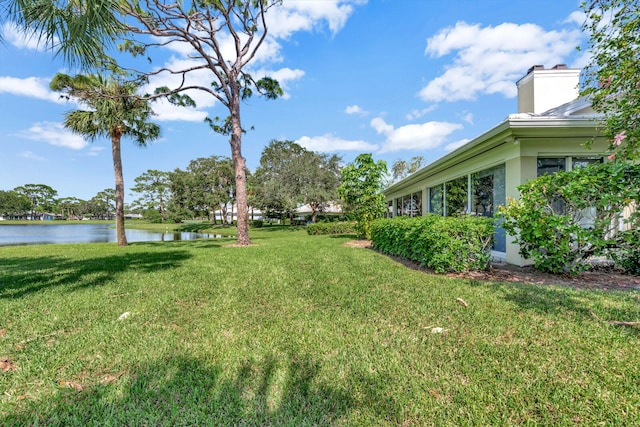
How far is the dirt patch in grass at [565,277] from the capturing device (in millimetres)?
4438

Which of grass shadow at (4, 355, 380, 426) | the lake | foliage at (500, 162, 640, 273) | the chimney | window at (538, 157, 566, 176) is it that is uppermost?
the chimney

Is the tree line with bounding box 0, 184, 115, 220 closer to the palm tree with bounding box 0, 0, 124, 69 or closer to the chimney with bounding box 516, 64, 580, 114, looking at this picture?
the palm tree with bounding box 0, 0, 124, 69

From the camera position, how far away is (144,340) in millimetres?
2760

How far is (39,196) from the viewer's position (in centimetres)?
7169

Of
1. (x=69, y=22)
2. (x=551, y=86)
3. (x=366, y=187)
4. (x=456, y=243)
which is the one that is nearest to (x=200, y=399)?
(x=456, y=243)

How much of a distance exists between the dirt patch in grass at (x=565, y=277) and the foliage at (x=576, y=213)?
0.64 ft

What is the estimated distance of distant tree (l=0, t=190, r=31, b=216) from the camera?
204ft

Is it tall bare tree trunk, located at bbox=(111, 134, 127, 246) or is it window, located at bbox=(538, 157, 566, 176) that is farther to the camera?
tall bare tree trunk, located at bbox=(111, 134, 127, 246)

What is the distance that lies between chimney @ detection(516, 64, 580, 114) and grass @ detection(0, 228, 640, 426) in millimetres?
8627

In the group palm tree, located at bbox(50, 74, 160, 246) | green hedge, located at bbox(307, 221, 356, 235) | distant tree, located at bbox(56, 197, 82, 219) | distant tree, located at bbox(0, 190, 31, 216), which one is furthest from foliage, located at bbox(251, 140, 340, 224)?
distant tree, located at bbox(56, 197, 82, 219)

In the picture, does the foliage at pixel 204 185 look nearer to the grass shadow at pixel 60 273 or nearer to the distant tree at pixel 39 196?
the grass shadow at pixel 60 273

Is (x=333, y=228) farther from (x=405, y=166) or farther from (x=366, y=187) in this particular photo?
(x=405, y=166)

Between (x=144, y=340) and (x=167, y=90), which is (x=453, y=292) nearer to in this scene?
(x=144, y=340)

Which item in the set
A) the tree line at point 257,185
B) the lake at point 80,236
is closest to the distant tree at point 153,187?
the tree line at point 257,185
